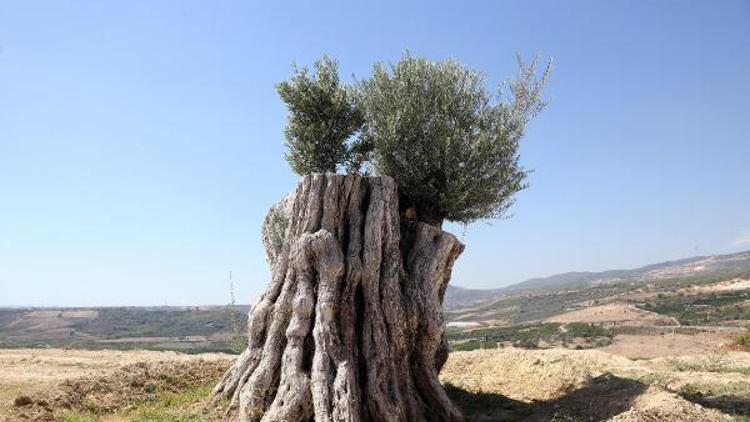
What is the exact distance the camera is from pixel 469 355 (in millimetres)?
21703

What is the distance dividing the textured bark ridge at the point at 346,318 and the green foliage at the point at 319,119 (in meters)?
1.93

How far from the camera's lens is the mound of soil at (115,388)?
43.5ft

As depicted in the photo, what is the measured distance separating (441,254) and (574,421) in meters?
4.67

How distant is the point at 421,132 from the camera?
47.0 ft

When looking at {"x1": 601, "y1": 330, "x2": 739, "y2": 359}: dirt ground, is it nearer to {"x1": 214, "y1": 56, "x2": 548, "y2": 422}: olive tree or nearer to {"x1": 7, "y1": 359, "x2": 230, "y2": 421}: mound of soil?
{"x1": 214, "y1": 56, "x2": 548, "y2": 422}: olive tree

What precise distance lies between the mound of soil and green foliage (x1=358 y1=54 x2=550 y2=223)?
28.7 ft

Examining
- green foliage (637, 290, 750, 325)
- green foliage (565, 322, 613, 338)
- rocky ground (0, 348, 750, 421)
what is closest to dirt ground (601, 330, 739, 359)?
green foliage (565, 322, 613, 338)

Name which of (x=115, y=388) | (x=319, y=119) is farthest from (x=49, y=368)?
(x=319, y=119)

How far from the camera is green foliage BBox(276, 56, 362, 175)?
1483 centimetres

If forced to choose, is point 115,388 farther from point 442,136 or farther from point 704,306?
point 704,306

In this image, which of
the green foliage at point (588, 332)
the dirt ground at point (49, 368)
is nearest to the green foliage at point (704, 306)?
the green foliage at point (588, 332)

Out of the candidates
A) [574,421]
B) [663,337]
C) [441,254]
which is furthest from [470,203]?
[663,337]

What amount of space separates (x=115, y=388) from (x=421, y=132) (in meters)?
11.0

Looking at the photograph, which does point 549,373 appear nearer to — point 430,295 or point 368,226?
point 430,295
